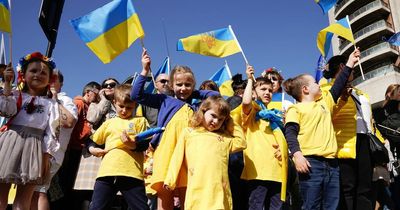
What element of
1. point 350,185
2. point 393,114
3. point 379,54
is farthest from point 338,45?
point 350,185

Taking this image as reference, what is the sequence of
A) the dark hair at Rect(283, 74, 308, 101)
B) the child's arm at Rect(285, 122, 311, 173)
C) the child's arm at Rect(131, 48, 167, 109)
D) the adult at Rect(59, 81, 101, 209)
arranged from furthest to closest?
the adult at Rect(59, 81, 101, 209)
the dark hair at Rect(283, 74, 308, 101)
the child's arm at Rect(131, 48, 167, 109)
the child's arm at Rect(285, 122, 311, 173)

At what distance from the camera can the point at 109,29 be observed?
14.5 ft

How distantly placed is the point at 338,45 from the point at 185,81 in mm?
33096

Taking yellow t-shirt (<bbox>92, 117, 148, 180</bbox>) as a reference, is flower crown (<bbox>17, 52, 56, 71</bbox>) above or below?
above

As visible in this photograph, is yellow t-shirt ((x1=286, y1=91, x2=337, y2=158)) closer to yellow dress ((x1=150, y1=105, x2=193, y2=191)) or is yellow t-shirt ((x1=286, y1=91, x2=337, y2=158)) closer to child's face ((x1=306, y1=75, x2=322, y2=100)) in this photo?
child's face ((x1=306, y1=75, x2=322, y2=100))

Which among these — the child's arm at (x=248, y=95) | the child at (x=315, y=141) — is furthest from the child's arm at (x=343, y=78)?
the child's arm at (x=248, y=95)

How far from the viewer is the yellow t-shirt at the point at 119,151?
3.82m

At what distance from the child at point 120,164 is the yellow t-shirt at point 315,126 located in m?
1.61

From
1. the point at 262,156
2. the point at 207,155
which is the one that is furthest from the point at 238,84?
the point at 207,155

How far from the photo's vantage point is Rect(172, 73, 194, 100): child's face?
3.84 metres

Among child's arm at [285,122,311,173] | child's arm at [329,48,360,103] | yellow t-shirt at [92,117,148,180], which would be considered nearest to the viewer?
child's arm at [285,122,311,173]

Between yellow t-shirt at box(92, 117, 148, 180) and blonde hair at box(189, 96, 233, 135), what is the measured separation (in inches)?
29.8

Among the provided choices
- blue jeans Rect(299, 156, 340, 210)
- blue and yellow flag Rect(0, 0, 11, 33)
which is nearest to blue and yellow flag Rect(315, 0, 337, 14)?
blue jeans Rect(299, 156, 340, 210)

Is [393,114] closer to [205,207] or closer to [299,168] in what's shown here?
[299,168]
